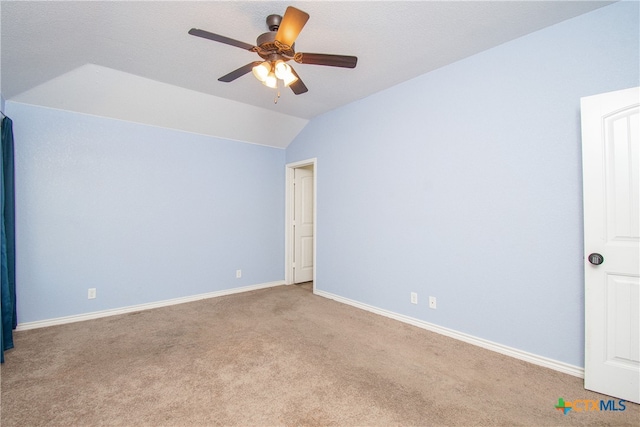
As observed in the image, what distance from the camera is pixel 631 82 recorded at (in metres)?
1.91

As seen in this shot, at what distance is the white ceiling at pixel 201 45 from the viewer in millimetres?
1977

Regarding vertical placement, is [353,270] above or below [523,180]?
below

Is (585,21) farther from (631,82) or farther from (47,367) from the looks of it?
(47,367)

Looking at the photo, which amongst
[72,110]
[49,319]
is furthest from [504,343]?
[72,110]

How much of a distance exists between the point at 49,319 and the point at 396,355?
3634 mm

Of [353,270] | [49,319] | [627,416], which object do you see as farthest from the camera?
[353,270]

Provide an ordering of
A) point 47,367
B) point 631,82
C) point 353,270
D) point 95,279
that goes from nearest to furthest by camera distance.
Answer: point 631,82, point 47,367, point 95,279, point 353,270

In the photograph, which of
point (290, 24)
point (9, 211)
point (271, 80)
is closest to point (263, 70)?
point (271, 80)

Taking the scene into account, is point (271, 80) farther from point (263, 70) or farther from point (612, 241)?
point (612, 241)

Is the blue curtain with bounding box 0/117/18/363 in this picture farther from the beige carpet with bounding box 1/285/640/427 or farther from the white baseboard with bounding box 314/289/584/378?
the white baseboard with bounding box 314/289/584/378

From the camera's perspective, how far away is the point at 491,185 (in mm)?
2521

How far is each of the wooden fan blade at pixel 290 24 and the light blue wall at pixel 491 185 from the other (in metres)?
1.79

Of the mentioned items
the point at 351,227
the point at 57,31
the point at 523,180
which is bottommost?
the point at 351,227

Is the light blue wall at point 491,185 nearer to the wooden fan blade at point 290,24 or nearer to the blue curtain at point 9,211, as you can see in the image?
the wooden fan blade at point 290,24
